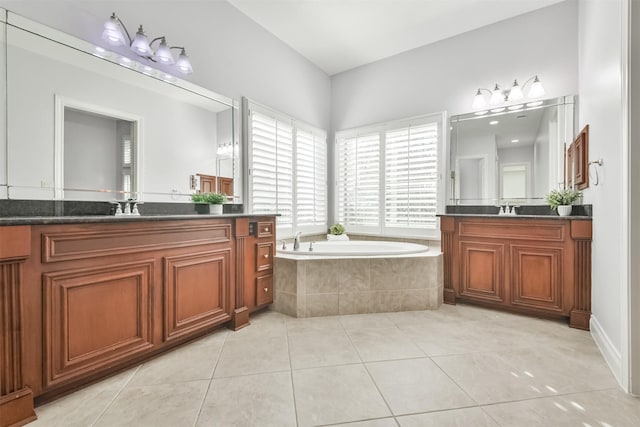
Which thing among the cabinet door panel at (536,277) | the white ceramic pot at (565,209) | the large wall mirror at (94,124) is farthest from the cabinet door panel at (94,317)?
the white ceramic pot at (565,209)

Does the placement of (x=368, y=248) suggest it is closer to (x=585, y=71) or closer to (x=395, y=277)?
(x=395, y=277)

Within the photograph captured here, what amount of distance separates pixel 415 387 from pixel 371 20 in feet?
11.1

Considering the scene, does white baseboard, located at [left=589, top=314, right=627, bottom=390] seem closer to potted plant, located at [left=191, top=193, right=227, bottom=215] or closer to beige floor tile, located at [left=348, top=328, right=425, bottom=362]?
beige floor tile, located at [left=348, top=328, right=425, bottom=362]

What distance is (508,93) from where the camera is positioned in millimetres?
3088

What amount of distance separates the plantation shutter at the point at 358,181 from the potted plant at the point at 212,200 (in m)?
2.02

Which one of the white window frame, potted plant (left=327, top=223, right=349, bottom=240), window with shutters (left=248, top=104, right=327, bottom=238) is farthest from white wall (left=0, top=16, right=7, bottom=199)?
the white window frame

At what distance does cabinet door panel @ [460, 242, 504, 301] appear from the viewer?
9.20 ft

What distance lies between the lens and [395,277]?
275 centimetres

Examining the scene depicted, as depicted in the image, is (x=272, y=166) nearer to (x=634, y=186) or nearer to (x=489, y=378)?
(x=489, y=378)

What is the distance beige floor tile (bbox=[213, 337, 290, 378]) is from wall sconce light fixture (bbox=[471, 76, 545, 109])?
3.10 m

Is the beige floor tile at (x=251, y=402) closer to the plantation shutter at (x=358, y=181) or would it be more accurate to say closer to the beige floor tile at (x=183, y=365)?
Result: the beige floor tile at (x=183, y=365)

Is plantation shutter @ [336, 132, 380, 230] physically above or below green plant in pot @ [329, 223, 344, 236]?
above

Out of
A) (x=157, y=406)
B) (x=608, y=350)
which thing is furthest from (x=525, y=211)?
(x=157, y=406)

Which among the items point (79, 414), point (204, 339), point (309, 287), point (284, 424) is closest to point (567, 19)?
point (309, 287)
